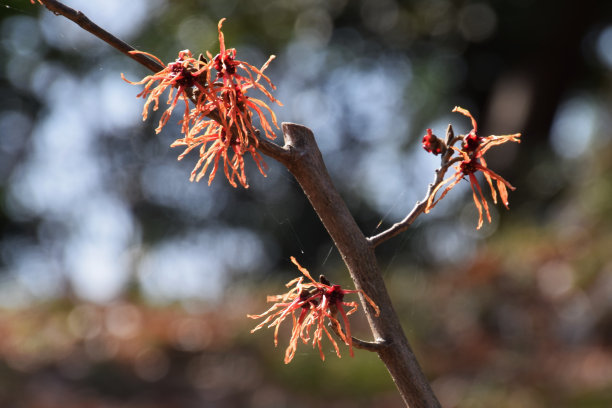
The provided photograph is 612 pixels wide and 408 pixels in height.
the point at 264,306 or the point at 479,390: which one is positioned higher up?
the point at 264,306

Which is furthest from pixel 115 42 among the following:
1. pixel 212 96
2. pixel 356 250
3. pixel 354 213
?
pixel 354 213

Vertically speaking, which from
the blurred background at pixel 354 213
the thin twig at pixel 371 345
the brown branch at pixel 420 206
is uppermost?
the blurred background at pixel 354 213

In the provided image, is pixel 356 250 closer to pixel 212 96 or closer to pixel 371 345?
pixel 371 345

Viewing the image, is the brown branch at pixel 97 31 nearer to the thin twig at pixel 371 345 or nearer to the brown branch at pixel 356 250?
the brown branch at pixel 356 250

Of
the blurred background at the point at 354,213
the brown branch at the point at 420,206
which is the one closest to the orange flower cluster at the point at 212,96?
the brown branch at the point at 420,206

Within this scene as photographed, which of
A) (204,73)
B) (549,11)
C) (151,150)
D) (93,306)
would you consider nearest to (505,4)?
(549,11)

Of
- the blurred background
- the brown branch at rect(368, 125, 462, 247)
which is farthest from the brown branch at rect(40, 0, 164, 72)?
the blurred background

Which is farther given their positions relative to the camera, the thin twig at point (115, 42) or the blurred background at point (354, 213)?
the blurred background at point (354, 213)

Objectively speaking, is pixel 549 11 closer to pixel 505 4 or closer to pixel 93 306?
pixel 505 4
